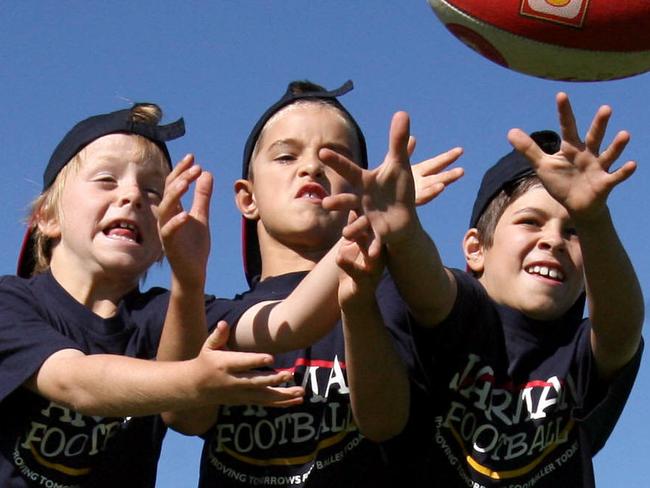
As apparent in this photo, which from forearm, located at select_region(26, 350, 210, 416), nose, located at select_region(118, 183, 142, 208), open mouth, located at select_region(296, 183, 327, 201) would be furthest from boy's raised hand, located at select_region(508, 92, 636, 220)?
nose, located at select_region(118, 183, 142, 208)

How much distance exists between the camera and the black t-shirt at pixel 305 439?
763cm

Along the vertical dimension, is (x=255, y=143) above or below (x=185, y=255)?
above

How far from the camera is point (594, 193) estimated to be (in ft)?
22.6

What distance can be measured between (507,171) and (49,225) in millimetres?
2542

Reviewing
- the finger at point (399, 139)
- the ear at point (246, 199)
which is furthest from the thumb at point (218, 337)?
the ear at point (246, 199)

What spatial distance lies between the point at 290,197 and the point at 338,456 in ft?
4.80

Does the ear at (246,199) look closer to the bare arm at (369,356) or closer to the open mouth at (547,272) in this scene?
the open mouth at (547,272)

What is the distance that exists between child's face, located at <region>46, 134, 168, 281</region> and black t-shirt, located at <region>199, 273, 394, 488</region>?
66 cm

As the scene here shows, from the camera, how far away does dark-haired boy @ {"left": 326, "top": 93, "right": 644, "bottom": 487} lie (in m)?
6.95

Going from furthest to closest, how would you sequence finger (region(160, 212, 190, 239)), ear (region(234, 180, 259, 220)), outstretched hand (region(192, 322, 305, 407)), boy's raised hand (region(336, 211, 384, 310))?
1. ear (region(234, 180, 259, 220))
2. finger (region(160, 212, 190, 239))
3. boy's raised hand (region(336, 211, 384, 310))
4. outstretched hand (region(192, 322, 305, 407))

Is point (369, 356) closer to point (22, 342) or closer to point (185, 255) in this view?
point (185, 255)

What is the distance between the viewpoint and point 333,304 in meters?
7.27

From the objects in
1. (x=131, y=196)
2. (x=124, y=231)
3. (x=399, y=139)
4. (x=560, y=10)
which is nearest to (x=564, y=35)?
(x=560, y=10)

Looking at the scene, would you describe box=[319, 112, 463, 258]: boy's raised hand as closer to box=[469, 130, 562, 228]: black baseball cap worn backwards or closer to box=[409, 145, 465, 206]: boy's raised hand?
box=[409, 145, 465, 206]: boy's raised hand
